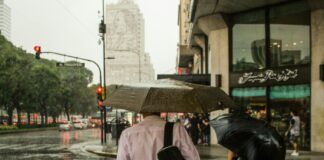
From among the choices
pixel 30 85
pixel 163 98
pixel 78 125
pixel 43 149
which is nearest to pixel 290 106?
pixel 43 149

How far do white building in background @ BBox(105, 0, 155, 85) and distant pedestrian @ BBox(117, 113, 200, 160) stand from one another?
427 feet

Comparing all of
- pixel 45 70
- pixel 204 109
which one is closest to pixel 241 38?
pixel 204 109

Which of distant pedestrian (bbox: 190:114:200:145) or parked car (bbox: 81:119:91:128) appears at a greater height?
distant pedestrian (bbox: 190:114:200:145)

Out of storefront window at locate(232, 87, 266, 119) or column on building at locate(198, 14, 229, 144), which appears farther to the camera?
column on building at locate(198, 14, 229, 144)

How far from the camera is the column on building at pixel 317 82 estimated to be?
61.3 ft

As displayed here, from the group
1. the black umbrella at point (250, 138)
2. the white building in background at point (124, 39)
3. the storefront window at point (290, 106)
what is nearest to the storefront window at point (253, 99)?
the storefront window at point (290, 106)

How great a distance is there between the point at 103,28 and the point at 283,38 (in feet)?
40.2

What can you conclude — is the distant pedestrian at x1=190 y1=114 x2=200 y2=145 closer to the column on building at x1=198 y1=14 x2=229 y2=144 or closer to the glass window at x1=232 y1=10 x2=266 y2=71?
the column on building at x1=198 y1=14 x2=229 y2=144

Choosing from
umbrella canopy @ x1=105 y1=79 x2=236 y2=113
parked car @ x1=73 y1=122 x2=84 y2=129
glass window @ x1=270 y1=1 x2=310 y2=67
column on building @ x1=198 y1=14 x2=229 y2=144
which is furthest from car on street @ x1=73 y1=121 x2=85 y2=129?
umbrella canopy @ x1=105 y1=79 x2=236 y2=113

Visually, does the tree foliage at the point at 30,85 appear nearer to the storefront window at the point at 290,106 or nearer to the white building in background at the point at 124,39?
the storefront window at the point at 290,106

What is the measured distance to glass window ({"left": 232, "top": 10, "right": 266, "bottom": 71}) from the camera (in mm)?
22031

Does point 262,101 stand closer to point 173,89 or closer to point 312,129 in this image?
point 312,129

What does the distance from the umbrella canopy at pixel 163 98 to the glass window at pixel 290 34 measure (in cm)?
1596

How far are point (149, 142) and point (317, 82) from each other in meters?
16.2
